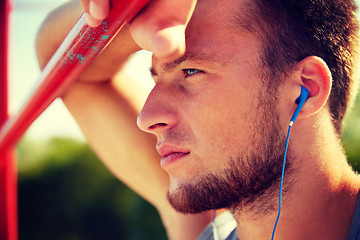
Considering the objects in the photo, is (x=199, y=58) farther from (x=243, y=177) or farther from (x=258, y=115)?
(x=243, y=177)

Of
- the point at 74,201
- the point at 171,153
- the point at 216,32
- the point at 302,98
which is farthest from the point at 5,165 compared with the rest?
the point at 74,201

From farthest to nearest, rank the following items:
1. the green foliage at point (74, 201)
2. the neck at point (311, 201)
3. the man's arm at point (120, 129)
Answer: the green foliage at point (74, 201) → the man's arm at point (120, 129) → the neck at point (311, 201)

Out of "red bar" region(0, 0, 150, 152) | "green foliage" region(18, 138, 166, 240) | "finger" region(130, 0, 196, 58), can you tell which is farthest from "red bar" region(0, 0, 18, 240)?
"green foliage" region(18, 138, 166, 240)

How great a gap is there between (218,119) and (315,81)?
0.29 meters

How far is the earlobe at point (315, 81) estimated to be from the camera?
1.20 m

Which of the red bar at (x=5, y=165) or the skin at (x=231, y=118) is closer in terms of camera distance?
the skin at (x=231, y=118)

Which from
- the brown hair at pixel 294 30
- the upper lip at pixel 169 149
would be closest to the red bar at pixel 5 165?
the upper lip at pixel 169 149

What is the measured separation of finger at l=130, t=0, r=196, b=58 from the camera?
2.15 feet

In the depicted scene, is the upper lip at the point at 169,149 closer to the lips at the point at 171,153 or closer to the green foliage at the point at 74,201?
the lips at the point at 171,153

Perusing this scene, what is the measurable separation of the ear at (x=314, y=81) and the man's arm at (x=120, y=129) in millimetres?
687

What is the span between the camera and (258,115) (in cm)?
120

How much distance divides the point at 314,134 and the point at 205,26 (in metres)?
0.45

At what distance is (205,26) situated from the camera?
1137 mm

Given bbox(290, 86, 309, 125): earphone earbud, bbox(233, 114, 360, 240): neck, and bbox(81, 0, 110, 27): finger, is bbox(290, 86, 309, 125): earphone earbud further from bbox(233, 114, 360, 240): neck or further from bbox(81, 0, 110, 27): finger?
bbox(81, 0, 110, 27): finger
